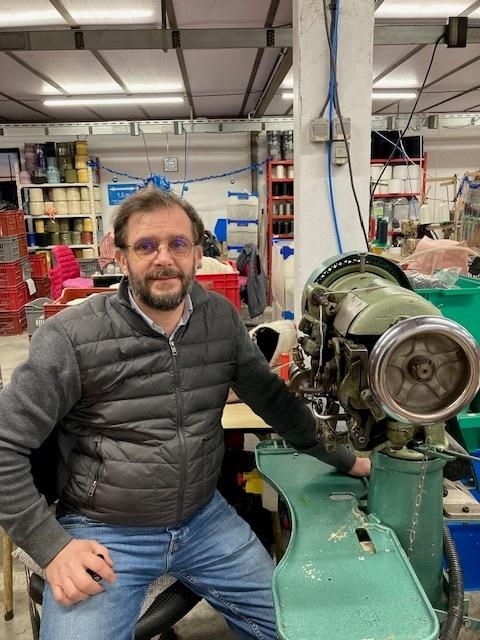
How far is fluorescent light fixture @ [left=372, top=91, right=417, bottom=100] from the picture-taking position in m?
5.75

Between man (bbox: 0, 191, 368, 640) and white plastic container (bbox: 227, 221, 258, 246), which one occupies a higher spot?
white plastic container (bbox: 227, 221, 258, 246)

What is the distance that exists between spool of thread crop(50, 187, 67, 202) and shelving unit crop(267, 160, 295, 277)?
2784 millimetres

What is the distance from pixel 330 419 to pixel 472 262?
1.60 metres

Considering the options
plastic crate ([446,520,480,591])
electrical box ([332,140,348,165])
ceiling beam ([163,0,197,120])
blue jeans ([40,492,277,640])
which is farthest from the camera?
ceiling beam ([163,0,197,120])

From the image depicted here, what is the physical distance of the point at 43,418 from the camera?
46.4 inches

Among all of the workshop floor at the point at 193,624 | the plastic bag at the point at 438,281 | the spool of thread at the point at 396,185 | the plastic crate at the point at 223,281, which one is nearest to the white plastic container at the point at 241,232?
the spool of thread at the point at 396,185

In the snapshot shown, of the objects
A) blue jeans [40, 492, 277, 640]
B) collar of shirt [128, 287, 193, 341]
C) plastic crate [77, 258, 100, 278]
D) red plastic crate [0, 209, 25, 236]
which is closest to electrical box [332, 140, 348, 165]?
collar of shirt [128, 287, 193, 341]

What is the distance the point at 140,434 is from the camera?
4.19 ft

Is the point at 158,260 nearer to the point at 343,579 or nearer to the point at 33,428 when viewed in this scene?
the point at 33,428

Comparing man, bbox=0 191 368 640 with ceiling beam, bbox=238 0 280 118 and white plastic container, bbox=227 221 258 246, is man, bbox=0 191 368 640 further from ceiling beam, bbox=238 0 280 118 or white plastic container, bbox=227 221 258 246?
white plastic container, bbox=227 221 258 246

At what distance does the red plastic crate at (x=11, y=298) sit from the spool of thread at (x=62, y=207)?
1.48 metres

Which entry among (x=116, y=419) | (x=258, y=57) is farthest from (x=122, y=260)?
(x=258, y=57)

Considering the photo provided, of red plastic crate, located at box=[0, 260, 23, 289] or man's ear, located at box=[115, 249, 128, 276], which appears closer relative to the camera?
man's ear, located at box=[115, 249, 128, 276]

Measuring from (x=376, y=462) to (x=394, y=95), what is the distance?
19.1 ft
